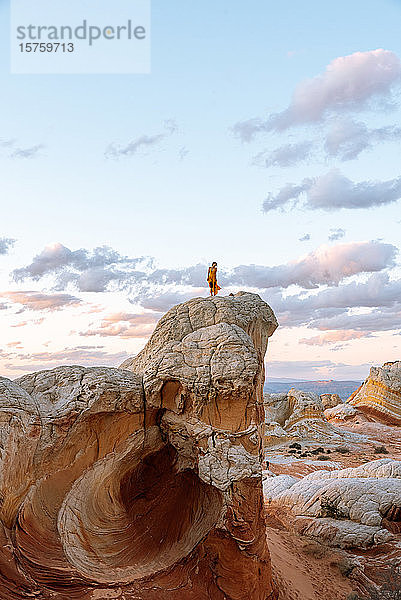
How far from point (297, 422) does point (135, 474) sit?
63.4ft

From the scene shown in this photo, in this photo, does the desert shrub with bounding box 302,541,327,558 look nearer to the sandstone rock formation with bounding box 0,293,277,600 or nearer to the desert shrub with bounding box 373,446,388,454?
the sandstone rock formation with bounding box 0,293,277,600

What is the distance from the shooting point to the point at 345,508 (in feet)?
36.8

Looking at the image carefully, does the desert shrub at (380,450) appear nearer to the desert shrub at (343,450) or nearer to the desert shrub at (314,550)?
the desert shrub at (343,450)

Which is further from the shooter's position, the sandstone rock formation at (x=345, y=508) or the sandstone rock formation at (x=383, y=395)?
the sandstone rock formation at (x=383, y=395)

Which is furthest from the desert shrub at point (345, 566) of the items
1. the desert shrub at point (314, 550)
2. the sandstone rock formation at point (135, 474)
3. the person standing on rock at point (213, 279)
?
the person standing on rock at point (213, 279)

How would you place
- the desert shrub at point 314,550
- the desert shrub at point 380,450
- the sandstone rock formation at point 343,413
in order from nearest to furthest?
the desert shrub at point 314,550 → the desert shrub at point 380,450 → the sandstone rock formation at point 343,413

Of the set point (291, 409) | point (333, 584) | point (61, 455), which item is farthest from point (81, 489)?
point (291, 409)

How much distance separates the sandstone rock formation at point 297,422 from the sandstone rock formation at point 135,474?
17499mm

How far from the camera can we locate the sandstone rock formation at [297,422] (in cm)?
2434

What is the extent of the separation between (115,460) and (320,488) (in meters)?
7.36

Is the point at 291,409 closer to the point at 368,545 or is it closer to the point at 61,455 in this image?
the point at 368,545

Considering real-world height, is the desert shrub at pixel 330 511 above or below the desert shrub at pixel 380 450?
above

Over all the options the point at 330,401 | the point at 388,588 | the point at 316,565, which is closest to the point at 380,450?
the point at 316,565

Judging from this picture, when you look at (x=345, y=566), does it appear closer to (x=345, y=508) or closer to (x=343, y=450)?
(x=345, y=508)
